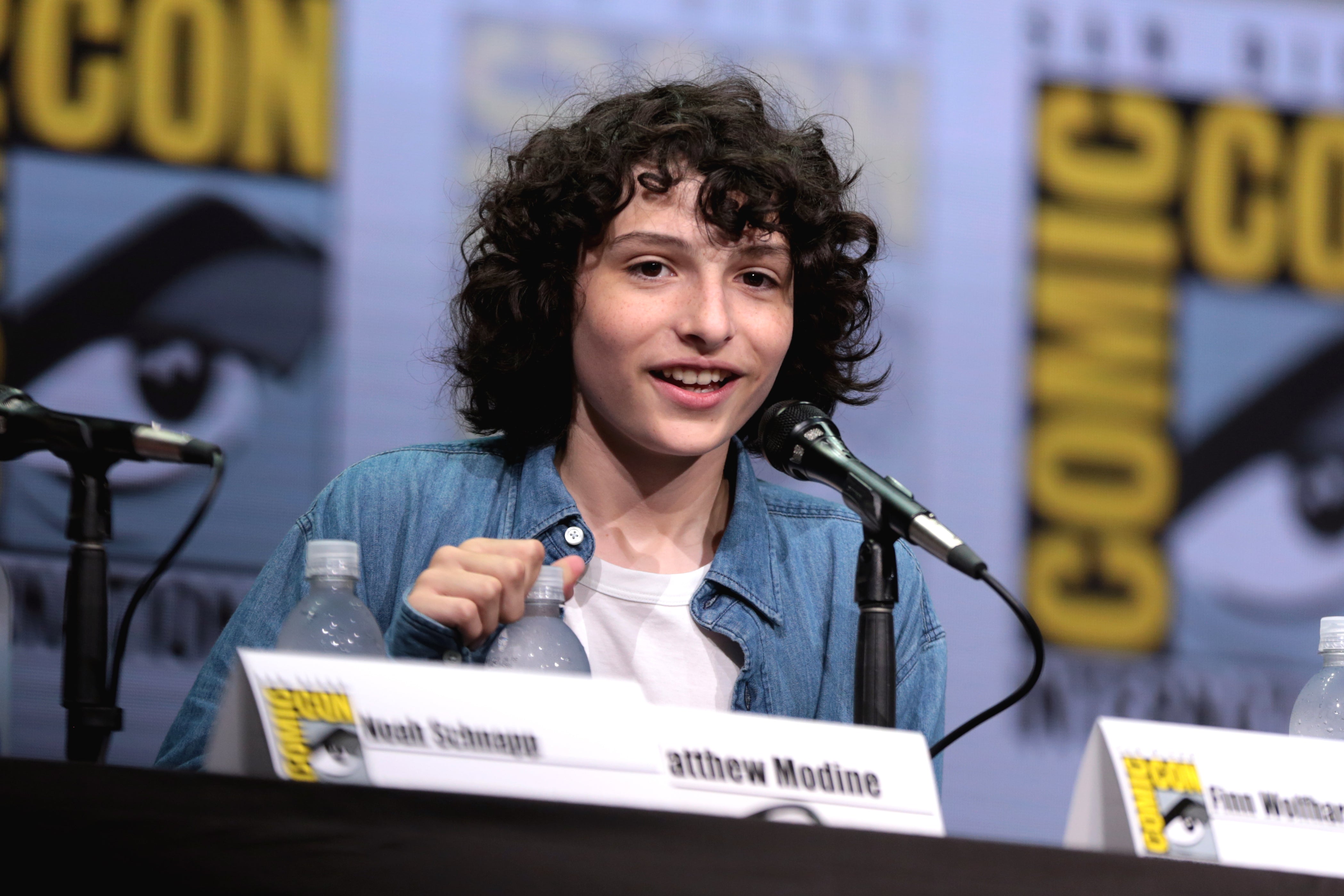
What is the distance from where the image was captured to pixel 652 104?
192cm

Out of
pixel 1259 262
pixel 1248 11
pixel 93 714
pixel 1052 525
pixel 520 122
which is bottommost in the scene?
pixel 1052 525

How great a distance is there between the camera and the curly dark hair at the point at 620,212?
72.5 inches

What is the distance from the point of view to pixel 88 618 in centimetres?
123

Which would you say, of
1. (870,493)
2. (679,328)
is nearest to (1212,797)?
(870,493)

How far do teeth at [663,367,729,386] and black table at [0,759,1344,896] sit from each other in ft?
3.03

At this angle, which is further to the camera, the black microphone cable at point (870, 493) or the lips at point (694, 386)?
the lips at point (694, 386)

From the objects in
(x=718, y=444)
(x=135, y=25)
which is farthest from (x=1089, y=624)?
(x=135, y=25)

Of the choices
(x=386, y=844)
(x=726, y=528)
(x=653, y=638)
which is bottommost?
(x=653, y=638)

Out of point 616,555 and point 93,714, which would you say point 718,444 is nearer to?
point 616,555

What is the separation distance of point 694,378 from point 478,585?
1.93ft

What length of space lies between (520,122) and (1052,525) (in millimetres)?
1502

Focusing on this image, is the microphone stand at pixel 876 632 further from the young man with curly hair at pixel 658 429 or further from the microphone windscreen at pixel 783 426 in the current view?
the young man with curly hair at pixel 658 429

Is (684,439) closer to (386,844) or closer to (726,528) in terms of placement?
(726,528)

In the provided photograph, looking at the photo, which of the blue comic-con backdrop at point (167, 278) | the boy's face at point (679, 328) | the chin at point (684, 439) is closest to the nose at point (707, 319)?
the boy's face at point (679, 328)
